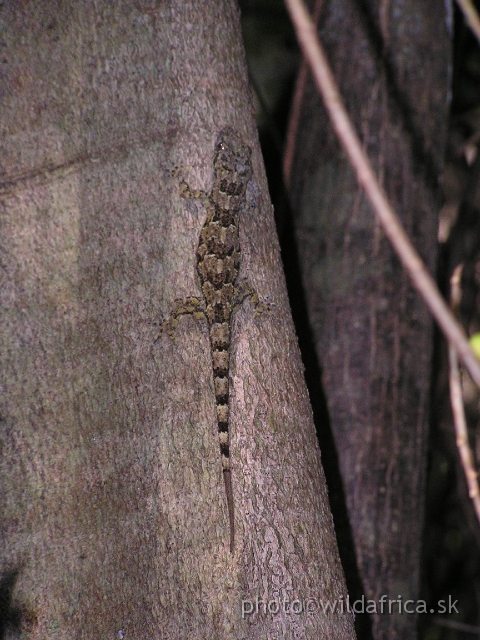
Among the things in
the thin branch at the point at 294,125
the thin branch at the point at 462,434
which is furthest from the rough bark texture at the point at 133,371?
the thin branch at the point at 294,125

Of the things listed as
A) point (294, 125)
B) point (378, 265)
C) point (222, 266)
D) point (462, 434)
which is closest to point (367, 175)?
point (222, 266)

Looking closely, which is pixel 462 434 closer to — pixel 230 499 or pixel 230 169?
pixel 230 499

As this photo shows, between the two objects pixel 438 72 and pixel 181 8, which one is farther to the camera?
pixel 438 72

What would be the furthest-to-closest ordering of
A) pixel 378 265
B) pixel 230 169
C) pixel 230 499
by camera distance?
pixel 378 265 < pixel 230 169 < pixel 230 499

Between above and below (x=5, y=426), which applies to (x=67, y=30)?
above

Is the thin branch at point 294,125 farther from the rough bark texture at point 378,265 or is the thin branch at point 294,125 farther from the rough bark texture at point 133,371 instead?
the rough bark texture at point 133,371

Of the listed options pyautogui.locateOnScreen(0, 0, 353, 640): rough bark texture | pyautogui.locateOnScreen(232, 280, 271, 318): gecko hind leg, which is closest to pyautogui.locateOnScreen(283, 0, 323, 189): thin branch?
pyautogui.locateOnScreen(0, 0, 353, 640): rough bark texture

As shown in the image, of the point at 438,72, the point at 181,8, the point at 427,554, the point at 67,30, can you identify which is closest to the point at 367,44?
the point at 438,72

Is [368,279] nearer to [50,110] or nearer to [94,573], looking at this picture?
[50,110]
